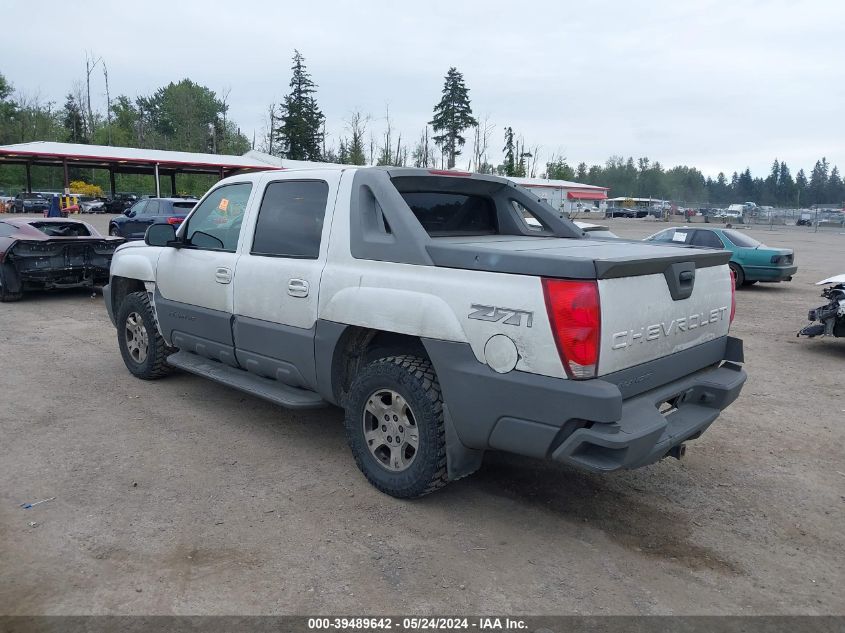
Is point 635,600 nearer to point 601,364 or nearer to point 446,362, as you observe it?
point 601,364

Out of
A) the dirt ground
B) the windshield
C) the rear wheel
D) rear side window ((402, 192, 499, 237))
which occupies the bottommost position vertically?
the dirt ground

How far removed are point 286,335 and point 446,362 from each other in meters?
1.46

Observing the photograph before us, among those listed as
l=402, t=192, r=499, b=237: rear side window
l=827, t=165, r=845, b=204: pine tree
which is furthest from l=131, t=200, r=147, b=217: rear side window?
l=827, t=165, r=845, b=204: pine tree

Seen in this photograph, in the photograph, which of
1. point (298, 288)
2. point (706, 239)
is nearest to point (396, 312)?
point (298, 288)

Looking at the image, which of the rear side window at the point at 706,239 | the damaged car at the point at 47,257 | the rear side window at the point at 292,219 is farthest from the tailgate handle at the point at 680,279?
the rear side window at the point at 706,239

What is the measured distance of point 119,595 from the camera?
3064mm

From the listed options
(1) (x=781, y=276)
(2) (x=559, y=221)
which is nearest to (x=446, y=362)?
(2) (x=559, y=221)

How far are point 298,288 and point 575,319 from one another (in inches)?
82.0

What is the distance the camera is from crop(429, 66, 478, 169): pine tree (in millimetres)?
83125

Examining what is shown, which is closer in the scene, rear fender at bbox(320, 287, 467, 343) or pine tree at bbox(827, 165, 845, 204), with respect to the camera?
rear fender at bbox(320, 287, 467, 343)

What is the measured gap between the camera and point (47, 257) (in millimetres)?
11352

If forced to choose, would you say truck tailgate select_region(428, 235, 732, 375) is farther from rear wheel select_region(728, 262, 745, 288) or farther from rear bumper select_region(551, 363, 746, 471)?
rear wheel select_region(728, 262, 745, 288)

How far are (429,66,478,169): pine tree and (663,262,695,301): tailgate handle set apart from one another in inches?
3198

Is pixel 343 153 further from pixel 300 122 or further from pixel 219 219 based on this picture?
pixel 219 219
